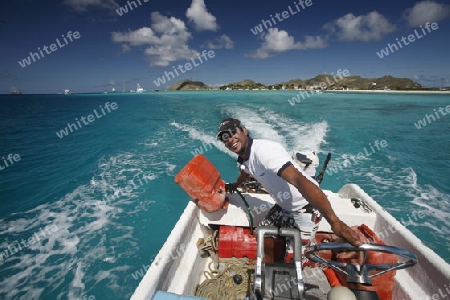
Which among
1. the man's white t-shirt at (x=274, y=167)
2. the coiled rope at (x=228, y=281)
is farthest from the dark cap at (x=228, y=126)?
the coiled rope at (x=228, y=281)

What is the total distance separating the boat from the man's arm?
0.15 meters

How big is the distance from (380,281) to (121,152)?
477 inches

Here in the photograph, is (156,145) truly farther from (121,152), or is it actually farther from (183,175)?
(183,175)

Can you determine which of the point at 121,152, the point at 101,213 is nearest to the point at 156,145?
the point at 121,152

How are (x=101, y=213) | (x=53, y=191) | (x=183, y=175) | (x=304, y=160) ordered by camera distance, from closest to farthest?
1. (x=183, y=175)
2. (x=304, y=160)
3. (x=101, y=213)
4. (x=53, y=191)

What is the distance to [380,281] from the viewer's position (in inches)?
98.7

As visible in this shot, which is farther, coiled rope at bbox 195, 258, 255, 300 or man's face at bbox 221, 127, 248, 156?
coiled rope at bbox 195, 258, 255, 300

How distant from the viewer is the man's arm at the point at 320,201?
5.32ft

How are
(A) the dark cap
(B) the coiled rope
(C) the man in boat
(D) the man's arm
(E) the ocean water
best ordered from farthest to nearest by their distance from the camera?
(E) the ocean water, (B) the coiled rope, (A) the dark cap, (C) the man in boat, (D) the man's arm

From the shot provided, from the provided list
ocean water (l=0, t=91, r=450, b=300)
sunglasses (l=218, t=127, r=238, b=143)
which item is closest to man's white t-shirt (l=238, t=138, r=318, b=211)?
sunglasses (l=218, t=127, r=238, b=143)

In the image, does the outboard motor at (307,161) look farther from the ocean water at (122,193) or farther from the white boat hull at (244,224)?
the ocean water at (122,193)

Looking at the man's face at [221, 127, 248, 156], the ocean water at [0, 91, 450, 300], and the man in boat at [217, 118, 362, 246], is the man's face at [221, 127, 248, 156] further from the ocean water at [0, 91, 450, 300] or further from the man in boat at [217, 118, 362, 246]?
the ocean water at [0, 91, 450, 300]

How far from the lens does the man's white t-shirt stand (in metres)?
2.10

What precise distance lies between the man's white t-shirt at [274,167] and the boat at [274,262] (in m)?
0.49
